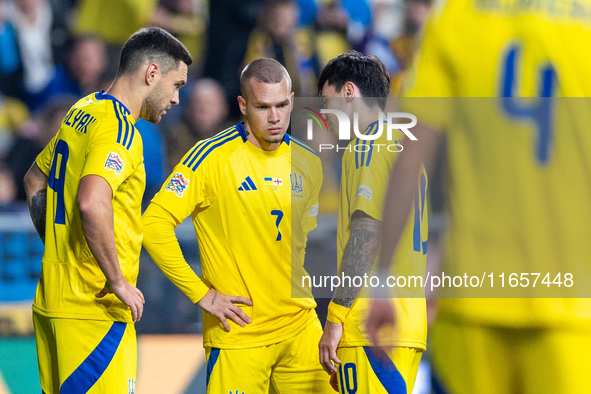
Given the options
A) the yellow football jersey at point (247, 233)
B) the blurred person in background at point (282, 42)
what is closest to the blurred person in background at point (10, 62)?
the blurred person in background at point (282, 42)

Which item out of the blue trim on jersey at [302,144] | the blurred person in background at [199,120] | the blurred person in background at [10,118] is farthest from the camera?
the blurred person in background at [10,118]

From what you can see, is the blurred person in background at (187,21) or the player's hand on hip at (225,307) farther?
the blurred person in background at (187,21)

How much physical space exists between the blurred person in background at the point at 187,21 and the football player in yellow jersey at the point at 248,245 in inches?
196

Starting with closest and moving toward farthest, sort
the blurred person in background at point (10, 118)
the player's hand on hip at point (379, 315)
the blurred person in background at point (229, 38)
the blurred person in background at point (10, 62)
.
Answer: the player's hand on hip at point (379, 315), the blurred person in background at point (10, 118), the blurred person in background at point (229, 38), the blurred person in background at point (10, 62)

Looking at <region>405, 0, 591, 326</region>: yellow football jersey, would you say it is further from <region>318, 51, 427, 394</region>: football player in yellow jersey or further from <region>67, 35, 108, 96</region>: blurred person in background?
<region>67, 35, 108, 96</region>: blurred person in background

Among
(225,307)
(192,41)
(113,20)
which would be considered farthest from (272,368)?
(113,20)

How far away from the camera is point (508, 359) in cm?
190

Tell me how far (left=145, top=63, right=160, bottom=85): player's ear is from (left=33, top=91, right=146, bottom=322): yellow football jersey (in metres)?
0.20

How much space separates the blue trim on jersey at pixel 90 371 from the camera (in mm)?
3238

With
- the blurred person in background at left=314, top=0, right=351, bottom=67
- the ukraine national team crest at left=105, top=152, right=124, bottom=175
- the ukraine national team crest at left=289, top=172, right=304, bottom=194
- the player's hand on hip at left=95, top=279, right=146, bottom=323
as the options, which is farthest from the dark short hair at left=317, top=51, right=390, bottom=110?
the blurred person in background at left=314, top=0, right=351, bottom=67

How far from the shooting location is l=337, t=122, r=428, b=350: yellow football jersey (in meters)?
3.08

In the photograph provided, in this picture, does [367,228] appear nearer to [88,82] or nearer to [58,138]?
[58,138]

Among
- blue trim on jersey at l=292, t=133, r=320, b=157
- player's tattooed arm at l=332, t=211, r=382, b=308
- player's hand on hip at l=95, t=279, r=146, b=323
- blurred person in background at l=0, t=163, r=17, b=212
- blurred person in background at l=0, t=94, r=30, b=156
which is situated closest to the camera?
player's tattooed arm at l=332, t=211, r=382, b=308

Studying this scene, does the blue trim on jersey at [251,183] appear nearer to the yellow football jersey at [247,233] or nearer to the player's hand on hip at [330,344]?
the yellow football jersey at [247,233]
